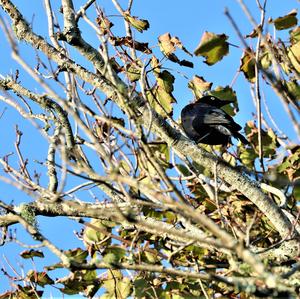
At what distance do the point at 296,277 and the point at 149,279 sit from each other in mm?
1094

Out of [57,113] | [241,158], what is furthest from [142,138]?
[241,158]

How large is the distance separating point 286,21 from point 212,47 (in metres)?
0.65

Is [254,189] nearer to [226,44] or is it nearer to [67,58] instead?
[226,44]

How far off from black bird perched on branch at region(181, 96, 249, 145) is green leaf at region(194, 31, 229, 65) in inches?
102

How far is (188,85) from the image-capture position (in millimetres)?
5746

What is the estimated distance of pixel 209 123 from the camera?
691 cm

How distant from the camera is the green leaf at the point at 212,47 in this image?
3.77 meters

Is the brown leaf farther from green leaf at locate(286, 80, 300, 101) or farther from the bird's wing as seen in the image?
the bird's wing

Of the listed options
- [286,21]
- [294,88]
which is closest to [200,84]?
[294,88]

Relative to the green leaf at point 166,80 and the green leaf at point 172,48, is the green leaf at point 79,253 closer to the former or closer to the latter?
the green leaf at point 166,80

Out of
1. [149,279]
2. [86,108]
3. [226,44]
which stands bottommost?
[149,279]

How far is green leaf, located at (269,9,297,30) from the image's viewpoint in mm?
4113

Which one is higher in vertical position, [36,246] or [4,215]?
[4,215]

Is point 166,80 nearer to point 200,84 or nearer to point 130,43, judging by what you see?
point 200,84
